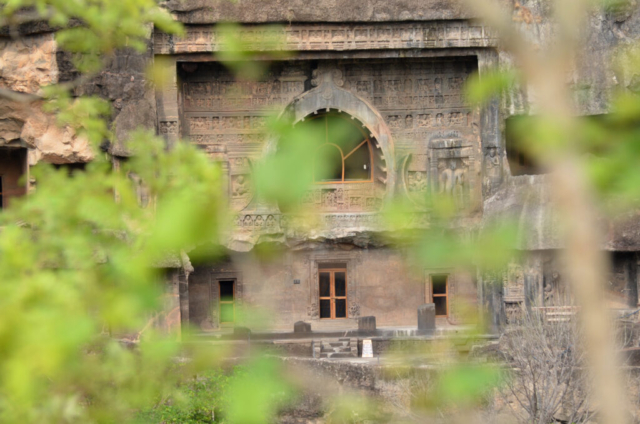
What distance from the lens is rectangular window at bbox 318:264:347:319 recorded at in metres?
16.2

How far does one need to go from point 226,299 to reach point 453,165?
554 centimetres

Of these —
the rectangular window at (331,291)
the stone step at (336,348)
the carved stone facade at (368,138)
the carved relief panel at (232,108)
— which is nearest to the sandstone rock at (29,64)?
the carved stone facade at (368,138)

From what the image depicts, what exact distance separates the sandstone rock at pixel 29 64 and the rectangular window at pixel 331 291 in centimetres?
664

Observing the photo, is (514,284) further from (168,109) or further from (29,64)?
(29,64)

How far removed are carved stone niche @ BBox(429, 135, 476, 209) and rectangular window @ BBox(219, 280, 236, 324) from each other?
4775 millimetres

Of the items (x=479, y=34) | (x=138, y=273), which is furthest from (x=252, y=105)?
(x=138, y=273)

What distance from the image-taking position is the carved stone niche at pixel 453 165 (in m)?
15.5

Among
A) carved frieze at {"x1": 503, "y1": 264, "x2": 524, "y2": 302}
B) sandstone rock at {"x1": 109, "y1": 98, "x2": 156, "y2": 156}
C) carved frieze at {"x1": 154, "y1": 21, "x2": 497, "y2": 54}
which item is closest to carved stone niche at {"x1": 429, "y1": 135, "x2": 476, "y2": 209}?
carved frieze at {"x1": 503, "y1": 264, "x2": 524, "y2": 302}

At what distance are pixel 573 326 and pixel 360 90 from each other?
21.9 feet

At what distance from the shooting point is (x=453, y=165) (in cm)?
1568

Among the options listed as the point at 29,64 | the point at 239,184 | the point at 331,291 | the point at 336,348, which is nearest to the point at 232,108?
the point at 239,184

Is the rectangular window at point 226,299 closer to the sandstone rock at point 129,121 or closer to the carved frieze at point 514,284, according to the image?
the sandstone rock at point 129,121

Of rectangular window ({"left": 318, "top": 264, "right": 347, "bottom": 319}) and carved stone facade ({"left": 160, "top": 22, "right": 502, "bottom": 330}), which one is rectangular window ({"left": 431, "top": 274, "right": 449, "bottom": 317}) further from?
rectangular window ({"left": 318, "top": 264, "right": 347, "bottom": 319})

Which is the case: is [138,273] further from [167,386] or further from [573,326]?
[573,326]
